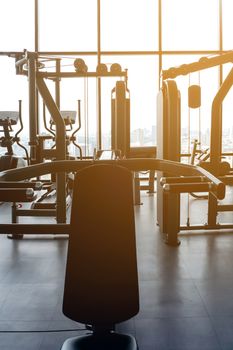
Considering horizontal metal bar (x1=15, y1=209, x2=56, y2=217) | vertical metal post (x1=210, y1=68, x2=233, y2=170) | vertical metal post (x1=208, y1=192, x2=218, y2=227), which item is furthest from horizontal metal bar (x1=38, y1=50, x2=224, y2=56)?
vertical metal post (x1=208, y1=192, x2=218, y2=227)

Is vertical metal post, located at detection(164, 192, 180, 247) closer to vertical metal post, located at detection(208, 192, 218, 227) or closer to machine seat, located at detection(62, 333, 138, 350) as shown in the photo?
vertical metal post, located at detection(208, 192, 218, 227)

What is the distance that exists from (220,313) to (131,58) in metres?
5.25

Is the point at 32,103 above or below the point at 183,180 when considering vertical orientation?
above

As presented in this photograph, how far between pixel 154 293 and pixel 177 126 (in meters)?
1.48

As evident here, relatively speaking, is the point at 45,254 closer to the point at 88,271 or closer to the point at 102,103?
the point at 88,271

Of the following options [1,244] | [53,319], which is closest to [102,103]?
[1,244]

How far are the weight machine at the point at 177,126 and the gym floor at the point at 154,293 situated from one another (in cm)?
26

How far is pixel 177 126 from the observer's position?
3.39 meters

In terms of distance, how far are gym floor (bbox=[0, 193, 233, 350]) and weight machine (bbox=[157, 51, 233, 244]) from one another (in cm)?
26

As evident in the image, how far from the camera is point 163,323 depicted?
2.03m

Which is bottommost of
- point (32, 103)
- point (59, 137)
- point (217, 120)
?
point (59, 137)
